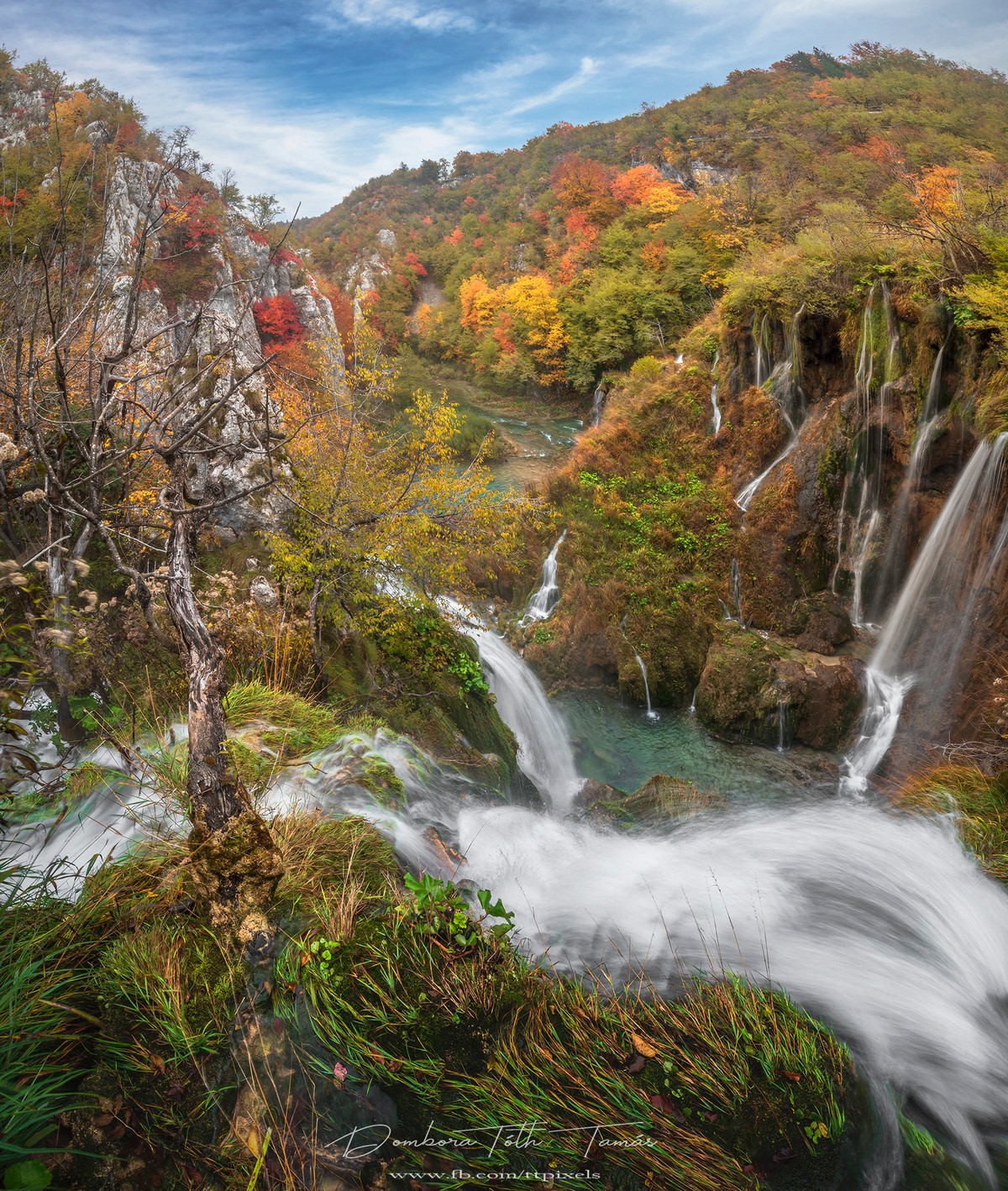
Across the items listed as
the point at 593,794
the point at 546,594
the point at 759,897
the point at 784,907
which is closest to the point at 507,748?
the point at 593,794

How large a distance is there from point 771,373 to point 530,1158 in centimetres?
1415

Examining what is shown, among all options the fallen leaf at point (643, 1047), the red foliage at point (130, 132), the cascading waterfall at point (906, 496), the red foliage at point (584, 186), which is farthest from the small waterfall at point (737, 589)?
the red foliage at point (584, 186)

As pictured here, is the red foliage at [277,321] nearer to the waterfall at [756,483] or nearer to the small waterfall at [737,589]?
the waterfall at [756,483]

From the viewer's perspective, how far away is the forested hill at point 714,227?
1151 cm

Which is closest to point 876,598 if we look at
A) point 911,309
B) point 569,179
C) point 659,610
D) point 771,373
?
point 659,610

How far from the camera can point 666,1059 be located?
9.19 feet

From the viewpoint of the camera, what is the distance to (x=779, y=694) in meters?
9.81

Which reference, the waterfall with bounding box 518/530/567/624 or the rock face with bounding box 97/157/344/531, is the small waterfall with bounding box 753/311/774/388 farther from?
the rock face with bounding box 97/157/344/531

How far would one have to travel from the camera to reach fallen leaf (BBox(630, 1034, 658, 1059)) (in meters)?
2.82

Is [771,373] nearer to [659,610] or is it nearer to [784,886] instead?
[659,610]

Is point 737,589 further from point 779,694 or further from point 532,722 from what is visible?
point 532,722

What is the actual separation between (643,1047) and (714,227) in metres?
26.9

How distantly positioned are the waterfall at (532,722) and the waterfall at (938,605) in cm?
417

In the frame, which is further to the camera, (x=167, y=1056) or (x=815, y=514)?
(x=815, y=514)
